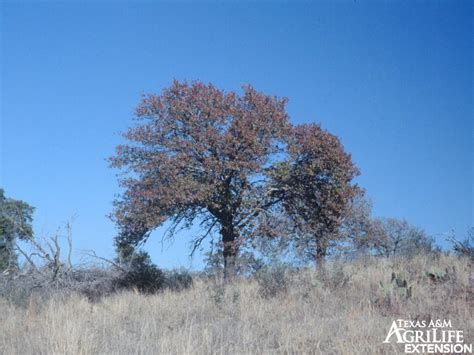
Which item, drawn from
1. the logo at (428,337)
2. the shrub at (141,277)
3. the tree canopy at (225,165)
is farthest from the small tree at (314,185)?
the logo at (428,337)

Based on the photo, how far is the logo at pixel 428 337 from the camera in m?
7.89

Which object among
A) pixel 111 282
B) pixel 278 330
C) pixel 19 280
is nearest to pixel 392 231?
pixel 111 282

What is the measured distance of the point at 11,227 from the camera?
2239 cm

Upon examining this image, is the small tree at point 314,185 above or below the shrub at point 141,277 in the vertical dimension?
above

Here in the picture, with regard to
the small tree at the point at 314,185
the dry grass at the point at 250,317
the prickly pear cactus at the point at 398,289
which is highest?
the small tree at the point at 314,185

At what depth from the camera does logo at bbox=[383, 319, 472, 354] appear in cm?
789

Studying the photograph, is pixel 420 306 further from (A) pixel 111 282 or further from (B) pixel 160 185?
(A) pixel 111 282

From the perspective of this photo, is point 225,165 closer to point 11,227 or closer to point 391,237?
point 11,227

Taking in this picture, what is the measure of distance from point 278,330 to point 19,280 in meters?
9.99

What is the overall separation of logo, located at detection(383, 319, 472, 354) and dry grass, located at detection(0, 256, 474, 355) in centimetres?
19

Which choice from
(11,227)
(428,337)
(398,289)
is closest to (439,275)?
(398,289)

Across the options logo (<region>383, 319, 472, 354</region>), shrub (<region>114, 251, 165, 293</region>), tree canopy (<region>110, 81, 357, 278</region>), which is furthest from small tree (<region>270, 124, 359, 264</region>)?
logo (<region>383, 319, 472, 354</region>)

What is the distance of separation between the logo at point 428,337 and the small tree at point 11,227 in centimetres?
1112

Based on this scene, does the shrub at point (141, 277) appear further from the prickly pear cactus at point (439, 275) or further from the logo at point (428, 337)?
the logo at point (428, 337)
